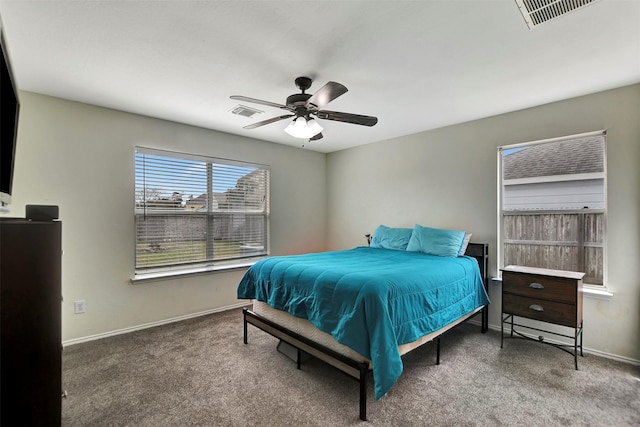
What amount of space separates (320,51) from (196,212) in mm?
2640

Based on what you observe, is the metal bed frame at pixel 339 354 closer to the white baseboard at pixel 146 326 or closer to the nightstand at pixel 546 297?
the nightstand at pixel 546 297

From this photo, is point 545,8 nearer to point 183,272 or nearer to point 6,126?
point 6,126

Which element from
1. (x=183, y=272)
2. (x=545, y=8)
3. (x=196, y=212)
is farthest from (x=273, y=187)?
(x=545, y=8)

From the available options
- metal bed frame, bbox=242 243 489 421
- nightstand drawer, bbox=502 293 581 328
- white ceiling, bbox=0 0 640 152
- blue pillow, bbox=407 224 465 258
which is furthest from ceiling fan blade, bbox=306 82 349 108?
nightstand drawer, bbox=502 293 581 328

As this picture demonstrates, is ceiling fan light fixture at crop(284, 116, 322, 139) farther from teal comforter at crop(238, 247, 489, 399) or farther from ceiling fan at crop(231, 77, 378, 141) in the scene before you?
teal comforter at crop(238, 247, 489, 399)

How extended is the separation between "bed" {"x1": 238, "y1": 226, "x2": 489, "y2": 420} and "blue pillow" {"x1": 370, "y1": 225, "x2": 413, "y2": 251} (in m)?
0.67

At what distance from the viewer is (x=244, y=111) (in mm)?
3242

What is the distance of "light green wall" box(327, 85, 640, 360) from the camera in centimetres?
264

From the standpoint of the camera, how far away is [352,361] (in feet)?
6.41

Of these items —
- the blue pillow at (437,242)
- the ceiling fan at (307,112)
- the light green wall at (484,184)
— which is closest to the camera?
the ceiling fan at (307,112)

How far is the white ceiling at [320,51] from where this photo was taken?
1.71 m

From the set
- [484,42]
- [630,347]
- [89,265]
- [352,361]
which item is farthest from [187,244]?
[630,347]

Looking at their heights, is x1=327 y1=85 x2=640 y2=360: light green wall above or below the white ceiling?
below

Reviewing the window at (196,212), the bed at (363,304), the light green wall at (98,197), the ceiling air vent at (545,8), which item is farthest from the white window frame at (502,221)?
the light green wall at (98,197)
